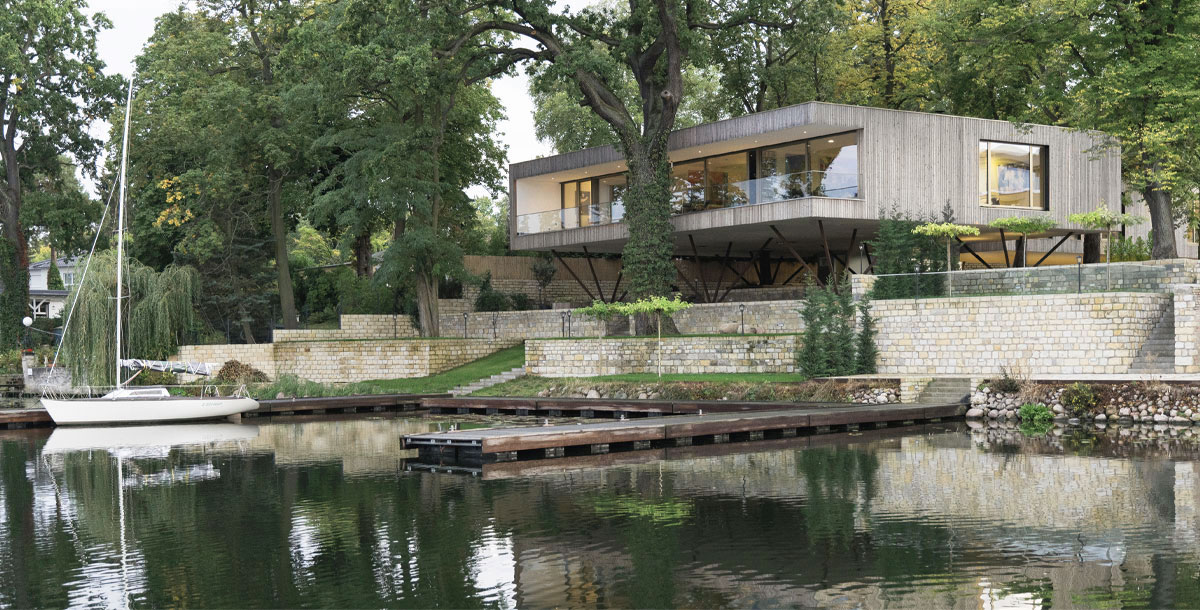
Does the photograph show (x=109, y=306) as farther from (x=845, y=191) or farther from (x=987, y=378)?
(x=987, y=378)

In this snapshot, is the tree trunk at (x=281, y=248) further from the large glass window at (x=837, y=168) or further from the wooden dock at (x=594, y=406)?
the large glass window at (x=837, y=168)

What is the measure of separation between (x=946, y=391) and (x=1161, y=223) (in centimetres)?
980

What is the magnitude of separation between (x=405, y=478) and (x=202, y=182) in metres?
24.6

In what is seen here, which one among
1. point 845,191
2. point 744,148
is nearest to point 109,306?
point 744,148

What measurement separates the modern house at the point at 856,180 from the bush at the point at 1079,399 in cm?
876

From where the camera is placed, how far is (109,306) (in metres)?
31.7

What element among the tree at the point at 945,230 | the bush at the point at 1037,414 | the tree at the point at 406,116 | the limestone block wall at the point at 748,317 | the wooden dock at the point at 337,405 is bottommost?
the wooden dock at the point at 337,405

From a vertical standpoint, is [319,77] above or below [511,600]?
above

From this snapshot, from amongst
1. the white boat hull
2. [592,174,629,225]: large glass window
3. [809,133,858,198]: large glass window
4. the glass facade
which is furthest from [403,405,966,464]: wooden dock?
[592,174,629,225]: large glass window

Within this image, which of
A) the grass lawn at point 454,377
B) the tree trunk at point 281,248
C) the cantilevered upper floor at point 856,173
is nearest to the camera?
the cantilevered upper floor at point 856,173

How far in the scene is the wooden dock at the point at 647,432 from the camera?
17.0 metres

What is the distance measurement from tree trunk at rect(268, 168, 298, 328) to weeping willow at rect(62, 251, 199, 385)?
289cm

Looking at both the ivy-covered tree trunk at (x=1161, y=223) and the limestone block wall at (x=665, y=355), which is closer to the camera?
the limestone block wall at (x=665, y=355)

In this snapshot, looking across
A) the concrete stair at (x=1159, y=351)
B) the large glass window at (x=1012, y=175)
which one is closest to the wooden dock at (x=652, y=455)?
the concrete stair at (x=1159, y=351)
